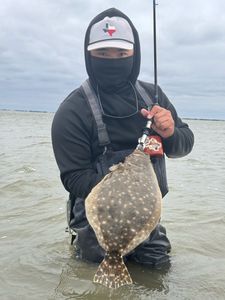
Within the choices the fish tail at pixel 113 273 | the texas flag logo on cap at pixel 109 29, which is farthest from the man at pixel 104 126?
the fish tail at pixel 113 273

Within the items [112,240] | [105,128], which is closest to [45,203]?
[105,128]

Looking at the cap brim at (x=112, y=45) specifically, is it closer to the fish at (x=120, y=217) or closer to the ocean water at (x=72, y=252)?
the fish at (x=120, y=217)

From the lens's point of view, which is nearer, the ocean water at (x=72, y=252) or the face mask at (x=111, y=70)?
the ocean water at (x=72, y=252)

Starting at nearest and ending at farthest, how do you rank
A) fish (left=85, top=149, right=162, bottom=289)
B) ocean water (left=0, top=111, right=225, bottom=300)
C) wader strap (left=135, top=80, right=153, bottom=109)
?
fish (left=85, top=149, right=162, bottom=289) → ocean water (left=0, top=111, right=225, bottom=300) → wader strap (left=135, top=80, right=153, bottom=109)

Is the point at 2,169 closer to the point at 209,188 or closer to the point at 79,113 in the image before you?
the point at 209,188

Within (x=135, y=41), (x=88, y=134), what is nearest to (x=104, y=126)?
(x=88, y=134)

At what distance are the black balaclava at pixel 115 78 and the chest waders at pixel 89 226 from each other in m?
0.12

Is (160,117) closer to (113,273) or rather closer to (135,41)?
(135,41)

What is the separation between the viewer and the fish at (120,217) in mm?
4008

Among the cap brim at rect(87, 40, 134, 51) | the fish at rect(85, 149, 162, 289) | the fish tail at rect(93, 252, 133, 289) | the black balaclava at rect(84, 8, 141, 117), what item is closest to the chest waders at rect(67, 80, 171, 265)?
the black balaclava at rect(84, 8, 141, 117)

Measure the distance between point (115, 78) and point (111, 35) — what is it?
0.46 meters

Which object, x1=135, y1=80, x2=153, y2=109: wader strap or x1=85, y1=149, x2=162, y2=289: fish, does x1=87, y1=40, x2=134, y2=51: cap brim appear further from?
x1=85, y1=149, x2=162, y2=289: fish

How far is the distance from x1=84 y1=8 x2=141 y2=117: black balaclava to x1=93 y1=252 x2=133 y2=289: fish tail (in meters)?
1.71

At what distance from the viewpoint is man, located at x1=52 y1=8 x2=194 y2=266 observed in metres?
4.92
